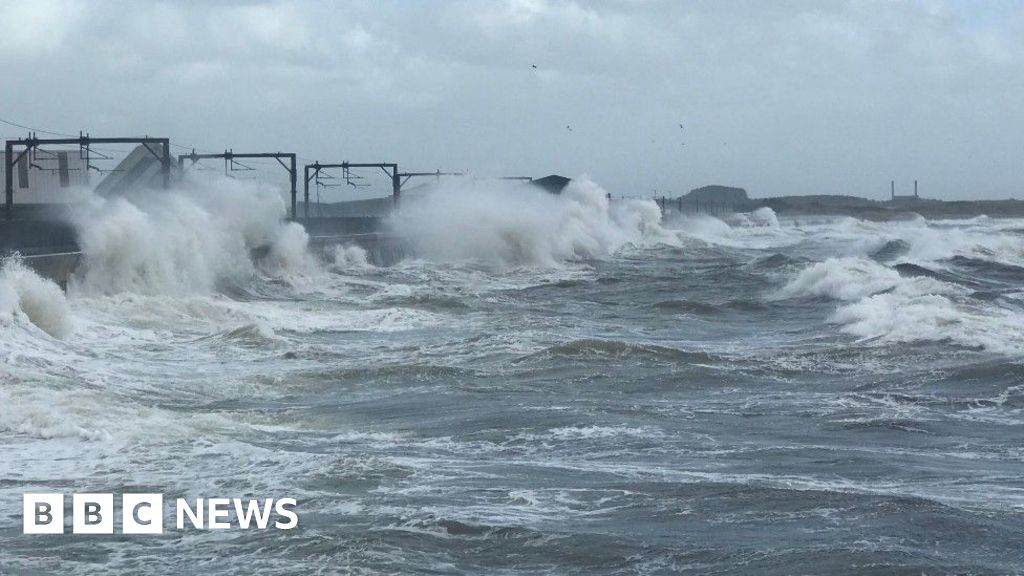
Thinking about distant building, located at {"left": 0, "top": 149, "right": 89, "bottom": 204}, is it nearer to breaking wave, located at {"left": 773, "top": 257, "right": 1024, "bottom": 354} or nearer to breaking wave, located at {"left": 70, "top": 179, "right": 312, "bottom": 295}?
breaking wave, located at {"left": 70, "top": 179, "right": 312, "bottom": 295}

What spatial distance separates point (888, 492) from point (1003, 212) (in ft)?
514

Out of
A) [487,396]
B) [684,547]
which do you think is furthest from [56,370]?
[684,547]

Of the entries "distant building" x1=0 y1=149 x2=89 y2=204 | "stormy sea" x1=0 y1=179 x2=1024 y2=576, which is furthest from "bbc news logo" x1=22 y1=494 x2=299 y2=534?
"distant building" x1=0 y1=149 x2=89 y2=204

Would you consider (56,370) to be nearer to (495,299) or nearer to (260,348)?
(260,348)

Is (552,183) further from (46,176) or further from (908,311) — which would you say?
(908,311)

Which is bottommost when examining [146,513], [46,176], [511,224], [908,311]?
[146,513]

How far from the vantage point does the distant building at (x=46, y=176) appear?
45.1 meters

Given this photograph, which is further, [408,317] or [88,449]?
[408,317]

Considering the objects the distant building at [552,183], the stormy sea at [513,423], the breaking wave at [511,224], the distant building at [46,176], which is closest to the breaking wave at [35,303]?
the stormy sea at [513,423]

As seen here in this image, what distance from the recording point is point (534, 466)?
11.3m

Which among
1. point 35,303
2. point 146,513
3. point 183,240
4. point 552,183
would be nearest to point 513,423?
point 146,513

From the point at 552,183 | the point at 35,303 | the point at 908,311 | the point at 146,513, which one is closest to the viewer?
the point at 146,513

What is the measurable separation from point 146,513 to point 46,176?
41.6 m

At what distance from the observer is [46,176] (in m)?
48.1
